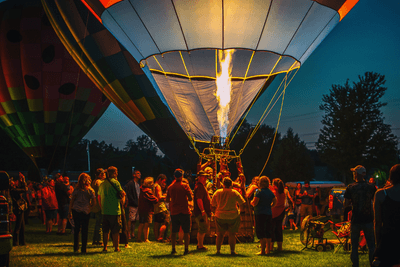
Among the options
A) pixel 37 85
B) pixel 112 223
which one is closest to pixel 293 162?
pixel 37 85

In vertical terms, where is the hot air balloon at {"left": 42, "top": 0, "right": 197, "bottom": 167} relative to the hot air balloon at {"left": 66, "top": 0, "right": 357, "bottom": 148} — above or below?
above

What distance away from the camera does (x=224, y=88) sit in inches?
315

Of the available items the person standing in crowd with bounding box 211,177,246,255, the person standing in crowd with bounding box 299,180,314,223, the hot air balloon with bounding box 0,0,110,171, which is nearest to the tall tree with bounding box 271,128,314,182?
the hot air balloon with bounding box 0,0,110,171

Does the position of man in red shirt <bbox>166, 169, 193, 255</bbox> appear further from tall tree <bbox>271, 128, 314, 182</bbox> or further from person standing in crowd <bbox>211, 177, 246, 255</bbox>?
tall tree <bbox>271, 128, 314, 182</bbox>

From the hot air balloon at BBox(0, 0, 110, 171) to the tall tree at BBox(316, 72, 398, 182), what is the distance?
1892 centimetres

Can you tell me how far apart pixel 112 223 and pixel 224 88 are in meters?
3.39

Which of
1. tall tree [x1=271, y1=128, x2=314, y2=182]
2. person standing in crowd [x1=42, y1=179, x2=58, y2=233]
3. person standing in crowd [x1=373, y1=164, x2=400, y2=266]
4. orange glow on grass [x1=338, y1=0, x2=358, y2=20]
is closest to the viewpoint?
person standing in crowd [x1=373, y1=164, x2=400, y2=266]

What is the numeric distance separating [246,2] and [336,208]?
10.7m

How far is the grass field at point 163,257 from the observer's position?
5.74m

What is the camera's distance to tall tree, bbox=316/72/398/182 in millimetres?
27984

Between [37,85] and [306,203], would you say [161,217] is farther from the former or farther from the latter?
[37,85]

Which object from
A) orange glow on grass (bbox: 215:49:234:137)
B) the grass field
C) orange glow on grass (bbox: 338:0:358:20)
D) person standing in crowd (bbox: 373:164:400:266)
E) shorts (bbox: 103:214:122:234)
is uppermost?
orange glow on grass (bbox: 338:0:358:20)

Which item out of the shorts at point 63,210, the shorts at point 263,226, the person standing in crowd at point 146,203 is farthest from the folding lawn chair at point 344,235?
the shorts at point 63,210

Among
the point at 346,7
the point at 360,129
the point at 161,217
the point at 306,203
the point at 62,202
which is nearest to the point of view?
the point at 346,7
